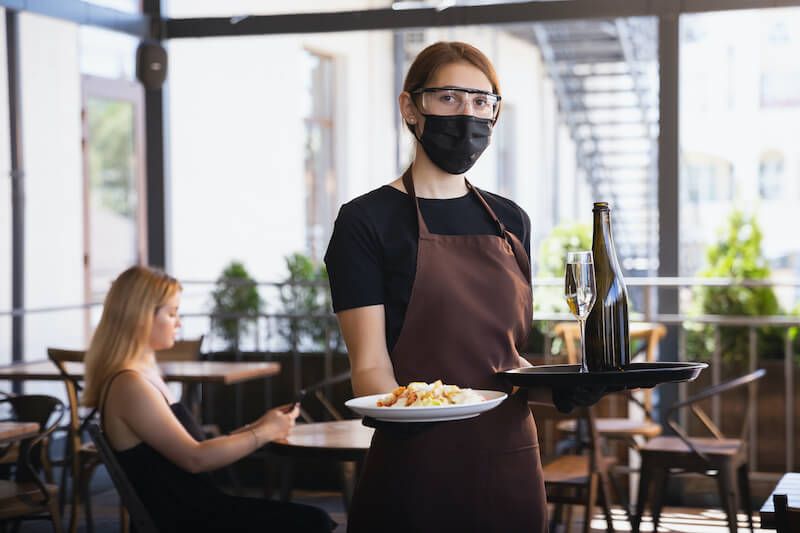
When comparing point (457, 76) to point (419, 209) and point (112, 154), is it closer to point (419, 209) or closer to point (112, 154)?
point (419, 209)

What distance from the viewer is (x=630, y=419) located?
5.67 metres

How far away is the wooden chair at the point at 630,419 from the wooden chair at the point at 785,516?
3091 millimetres

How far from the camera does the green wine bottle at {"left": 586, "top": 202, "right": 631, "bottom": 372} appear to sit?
191 centimetres

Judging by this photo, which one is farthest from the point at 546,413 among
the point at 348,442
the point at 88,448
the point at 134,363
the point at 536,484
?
the point at 536,484

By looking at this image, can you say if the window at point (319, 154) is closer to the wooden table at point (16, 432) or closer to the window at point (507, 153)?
the window at point (507, 153)

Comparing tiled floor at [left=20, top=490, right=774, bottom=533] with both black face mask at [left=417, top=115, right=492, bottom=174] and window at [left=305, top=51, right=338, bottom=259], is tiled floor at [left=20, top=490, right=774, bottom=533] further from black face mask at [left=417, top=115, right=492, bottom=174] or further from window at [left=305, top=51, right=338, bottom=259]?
window at [left=305, top=51, right=338, bottom=259]

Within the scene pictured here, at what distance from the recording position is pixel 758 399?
225 inches

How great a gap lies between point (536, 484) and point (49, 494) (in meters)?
2.32

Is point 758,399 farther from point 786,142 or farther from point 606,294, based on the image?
point 786,142

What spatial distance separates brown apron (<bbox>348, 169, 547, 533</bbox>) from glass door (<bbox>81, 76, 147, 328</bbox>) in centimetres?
675

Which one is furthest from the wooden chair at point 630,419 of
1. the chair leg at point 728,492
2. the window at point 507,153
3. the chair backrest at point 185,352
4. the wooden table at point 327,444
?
the window at point 507,153

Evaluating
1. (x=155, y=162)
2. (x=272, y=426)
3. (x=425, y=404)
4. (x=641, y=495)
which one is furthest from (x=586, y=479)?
(x=155, y=162)

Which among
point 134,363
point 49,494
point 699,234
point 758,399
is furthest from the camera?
point 699,234

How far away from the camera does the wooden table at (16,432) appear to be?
3.55 m
